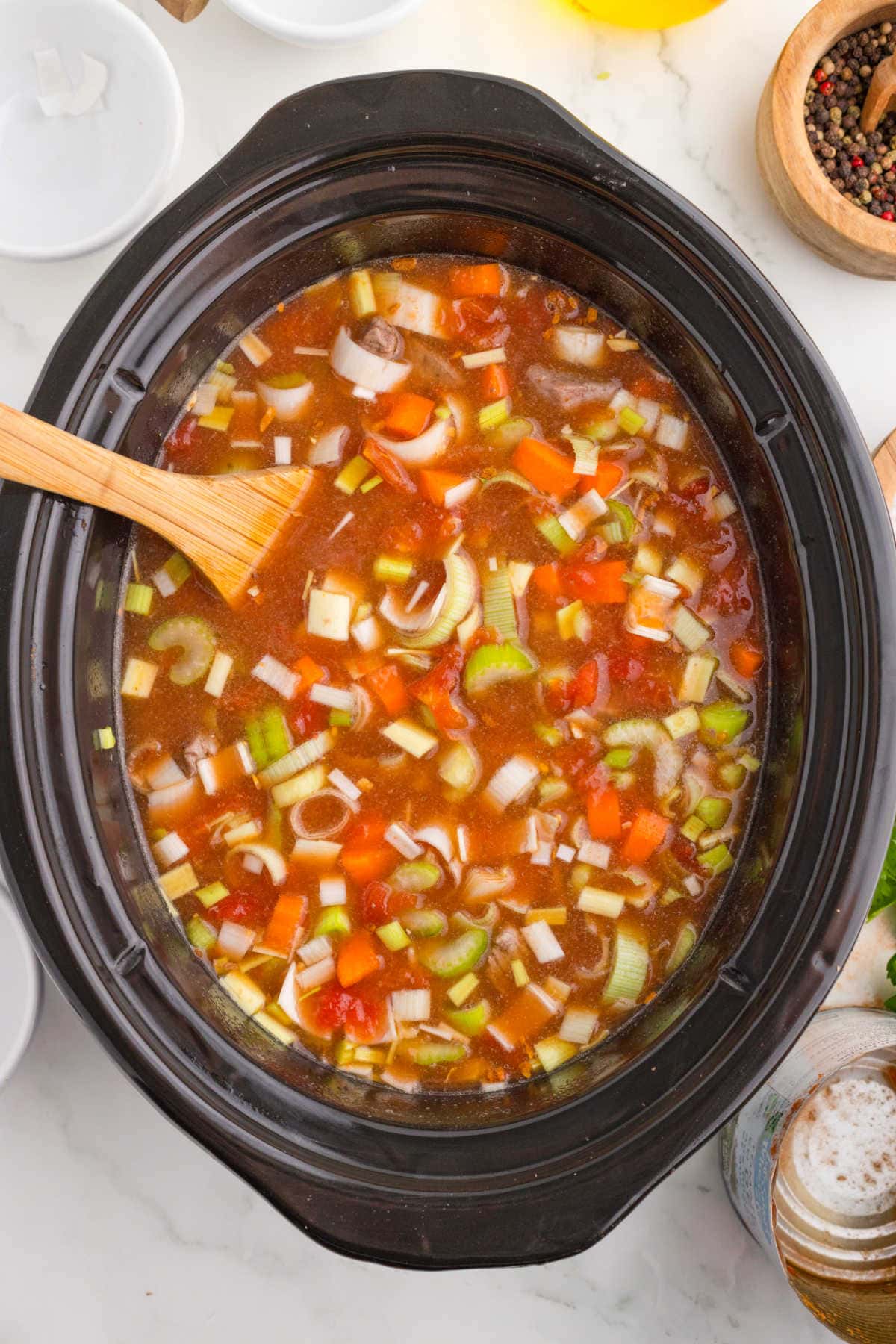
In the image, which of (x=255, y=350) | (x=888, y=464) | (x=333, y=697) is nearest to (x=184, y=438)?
(x=255, y=350)

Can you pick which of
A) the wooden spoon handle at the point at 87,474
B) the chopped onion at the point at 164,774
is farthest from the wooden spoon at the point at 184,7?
the chopped onion at the point at 164,774

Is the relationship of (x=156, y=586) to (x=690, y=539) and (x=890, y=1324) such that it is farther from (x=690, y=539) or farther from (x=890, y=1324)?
(x=890, y=1324)

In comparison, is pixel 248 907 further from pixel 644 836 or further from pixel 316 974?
pixel 644 836

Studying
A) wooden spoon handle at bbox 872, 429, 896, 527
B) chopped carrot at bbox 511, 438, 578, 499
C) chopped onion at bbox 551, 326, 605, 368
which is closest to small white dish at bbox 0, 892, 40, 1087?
chopped carrot at bbox 511, 438, 578, 499

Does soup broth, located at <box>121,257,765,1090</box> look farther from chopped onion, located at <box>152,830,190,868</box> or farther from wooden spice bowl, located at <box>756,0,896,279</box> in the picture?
wooden spice bowl, located at <box>756,0,896,279</box>

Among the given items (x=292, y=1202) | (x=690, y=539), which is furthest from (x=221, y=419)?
(x=292, y=1202)

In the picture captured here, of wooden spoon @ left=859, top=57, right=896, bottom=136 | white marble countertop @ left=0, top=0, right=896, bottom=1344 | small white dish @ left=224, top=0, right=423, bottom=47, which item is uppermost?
wooden spoon @ left=859, top=57, right=896, bottom=136
